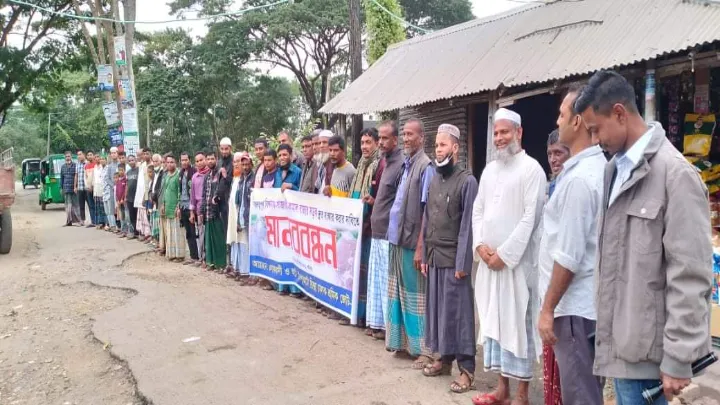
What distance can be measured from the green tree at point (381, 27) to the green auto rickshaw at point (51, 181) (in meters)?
12.2

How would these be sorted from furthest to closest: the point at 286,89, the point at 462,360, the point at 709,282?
the point at 286,89 < the point at 462,360 < the point at 709,282

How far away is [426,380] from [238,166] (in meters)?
4.51

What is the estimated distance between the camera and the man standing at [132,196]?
1155 cm

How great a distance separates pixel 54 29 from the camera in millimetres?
22844

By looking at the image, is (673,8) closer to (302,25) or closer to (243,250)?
(243,250)

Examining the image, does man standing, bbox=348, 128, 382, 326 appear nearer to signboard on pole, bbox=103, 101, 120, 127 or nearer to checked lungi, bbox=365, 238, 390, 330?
checked lungi, bbox=365, 238, 390, 330

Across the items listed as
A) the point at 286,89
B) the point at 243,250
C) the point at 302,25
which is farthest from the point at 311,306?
the point at 286,89

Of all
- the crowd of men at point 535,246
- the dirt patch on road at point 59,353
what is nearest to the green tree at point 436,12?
the crowd of men at point 535,246

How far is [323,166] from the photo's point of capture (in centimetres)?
607

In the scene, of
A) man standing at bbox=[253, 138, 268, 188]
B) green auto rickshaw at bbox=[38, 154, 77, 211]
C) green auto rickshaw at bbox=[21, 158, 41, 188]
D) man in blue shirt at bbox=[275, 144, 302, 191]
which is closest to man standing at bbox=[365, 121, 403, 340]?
man in blue shirt at bbox=[275, 144, 302, 191]

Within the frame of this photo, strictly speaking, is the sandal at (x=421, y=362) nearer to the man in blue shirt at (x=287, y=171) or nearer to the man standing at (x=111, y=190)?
the man in blue shirt at (x=287, y=171)

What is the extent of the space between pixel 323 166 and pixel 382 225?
1581 mm

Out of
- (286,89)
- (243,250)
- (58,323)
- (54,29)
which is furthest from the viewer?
(286,89)

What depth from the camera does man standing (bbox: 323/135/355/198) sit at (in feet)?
18.3
